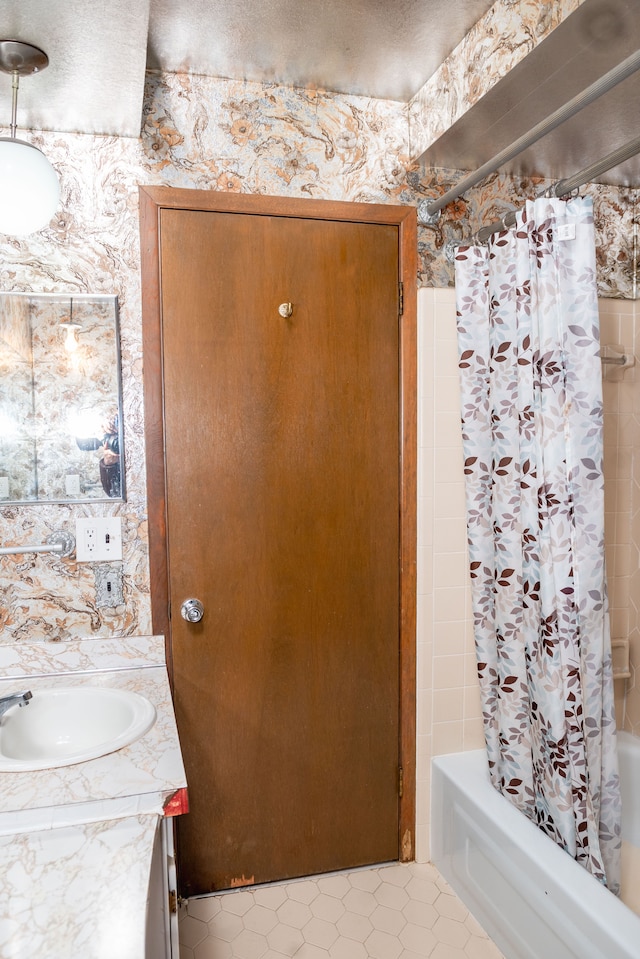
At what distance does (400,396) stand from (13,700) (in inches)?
53.5

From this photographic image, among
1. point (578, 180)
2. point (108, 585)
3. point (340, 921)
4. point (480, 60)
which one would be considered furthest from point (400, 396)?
point (340, 921)

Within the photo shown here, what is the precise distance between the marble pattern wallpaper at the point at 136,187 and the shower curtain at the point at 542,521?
478 millimetres

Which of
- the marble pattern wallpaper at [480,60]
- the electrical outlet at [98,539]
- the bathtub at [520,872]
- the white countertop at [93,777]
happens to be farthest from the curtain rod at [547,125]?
the bathtub at [520,872]

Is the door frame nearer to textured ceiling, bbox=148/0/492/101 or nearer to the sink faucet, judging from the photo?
textured ceiling, bbox=148/0/492/101

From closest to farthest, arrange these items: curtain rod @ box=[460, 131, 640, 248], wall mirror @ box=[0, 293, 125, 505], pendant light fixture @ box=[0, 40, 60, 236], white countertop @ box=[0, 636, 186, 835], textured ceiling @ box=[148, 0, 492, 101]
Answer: white countertop @ box=[0, 636, 186, 835]
curtain rod @ box=[460, 131, 640, 248]
pendant light fixture @ box=[0, 40, 60, 236]
textured ceiling @ box=[148, 0, 492, 101]
wall mirror @ box=[0, 293, 125, 505]

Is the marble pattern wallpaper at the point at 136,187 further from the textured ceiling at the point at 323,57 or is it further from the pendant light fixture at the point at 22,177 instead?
the pendant light fixture at the point at 22,177

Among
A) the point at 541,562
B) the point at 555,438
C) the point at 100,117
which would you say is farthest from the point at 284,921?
the point at 100,117

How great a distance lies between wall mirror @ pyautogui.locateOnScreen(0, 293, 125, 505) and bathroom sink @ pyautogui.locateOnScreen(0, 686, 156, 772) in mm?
531

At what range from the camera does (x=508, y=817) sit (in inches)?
70.7

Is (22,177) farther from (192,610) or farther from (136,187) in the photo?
(192,610)

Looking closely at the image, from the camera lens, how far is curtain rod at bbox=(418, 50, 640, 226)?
124cm

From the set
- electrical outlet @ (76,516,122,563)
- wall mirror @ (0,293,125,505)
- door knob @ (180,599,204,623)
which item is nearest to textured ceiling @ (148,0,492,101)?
wall mirror @ (0,293,125,505)

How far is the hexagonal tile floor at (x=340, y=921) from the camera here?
1.80 m

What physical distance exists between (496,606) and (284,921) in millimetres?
1101
